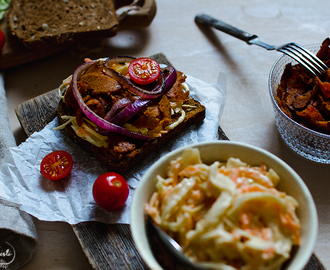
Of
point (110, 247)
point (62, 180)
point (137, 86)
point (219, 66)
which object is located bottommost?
point (110, 247)

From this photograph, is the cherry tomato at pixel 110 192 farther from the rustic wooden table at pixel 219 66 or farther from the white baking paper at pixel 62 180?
the rustic wooden table at pixel 219 66

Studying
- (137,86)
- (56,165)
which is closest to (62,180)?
(56,165)

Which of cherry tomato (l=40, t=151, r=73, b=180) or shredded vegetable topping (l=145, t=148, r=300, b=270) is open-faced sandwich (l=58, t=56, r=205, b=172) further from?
shredded vegetable topping (l=145, t=148, r=300, b=270)

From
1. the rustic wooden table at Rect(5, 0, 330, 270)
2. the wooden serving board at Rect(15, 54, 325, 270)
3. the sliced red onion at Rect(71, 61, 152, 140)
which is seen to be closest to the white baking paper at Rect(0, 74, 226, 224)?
the wooden serving board at Rect(15, 54, 325, 270)

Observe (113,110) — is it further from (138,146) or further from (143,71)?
(143,71)

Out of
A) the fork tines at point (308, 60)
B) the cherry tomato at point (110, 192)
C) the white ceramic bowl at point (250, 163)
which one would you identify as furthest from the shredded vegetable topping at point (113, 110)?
the fork tines at point (308, 60)

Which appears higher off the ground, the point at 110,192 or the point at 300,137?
the point at 300,137
